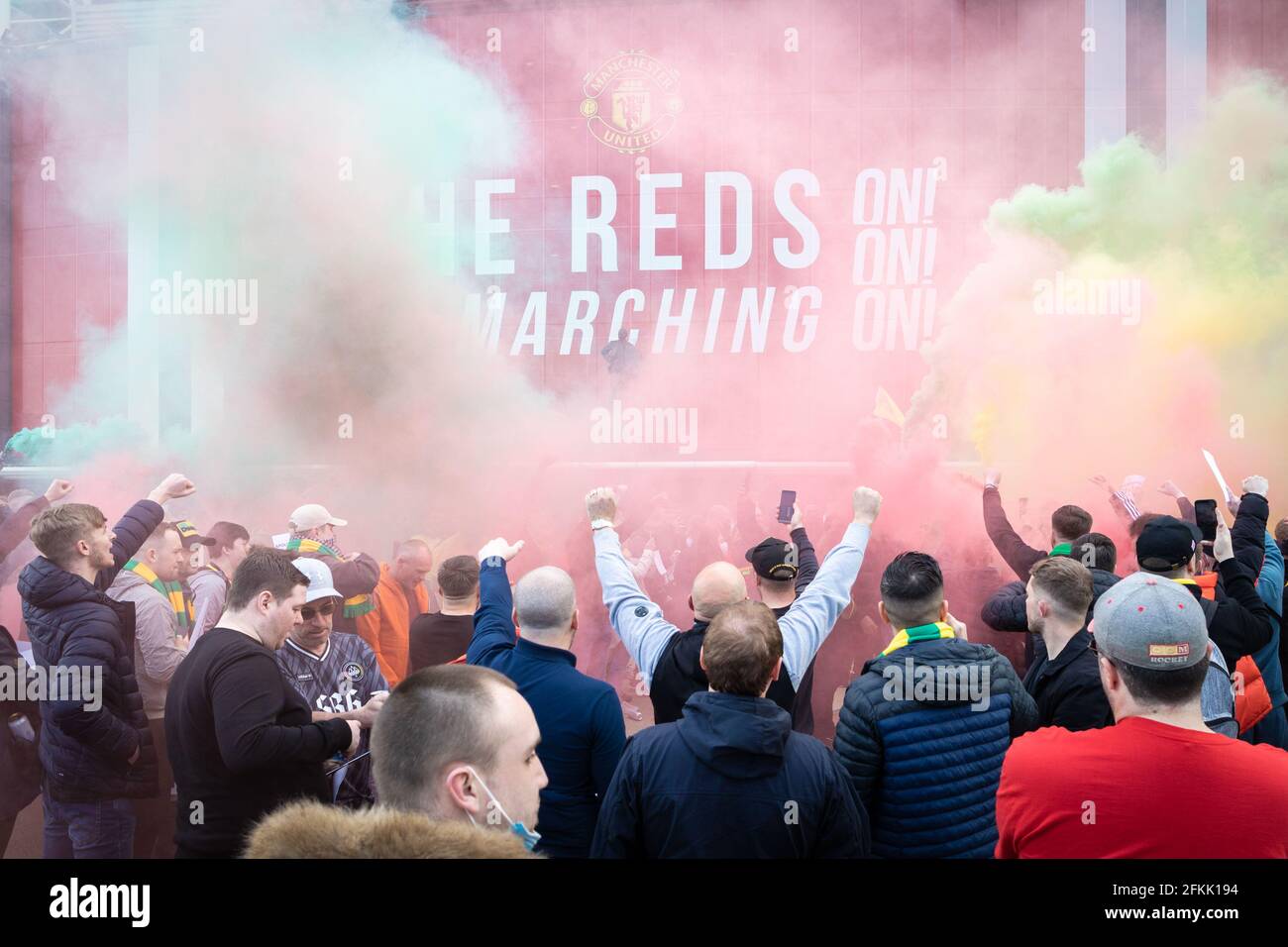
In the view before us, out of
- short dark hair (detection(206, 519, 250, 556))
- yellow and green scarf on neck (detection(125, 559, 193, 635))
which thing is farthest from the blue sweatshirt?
short dark hair (detection(206, 519, 250, 556))

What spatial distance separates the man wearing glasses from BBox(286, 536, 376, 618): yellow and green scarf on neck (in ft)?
3.47

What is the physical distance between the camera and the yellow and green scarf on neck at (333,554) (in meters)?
4.11

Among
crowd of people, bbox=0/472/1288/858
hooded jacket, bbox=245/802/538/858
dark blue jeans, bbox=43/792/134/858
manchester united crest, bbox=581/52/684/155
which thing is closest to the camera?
hooded jacket, bbox=245/802/538/858

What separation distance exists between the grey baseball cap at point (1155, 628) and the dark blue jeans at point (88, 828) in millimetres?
3188

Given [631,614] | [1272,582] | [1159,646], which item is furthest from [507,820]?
[1272,582]

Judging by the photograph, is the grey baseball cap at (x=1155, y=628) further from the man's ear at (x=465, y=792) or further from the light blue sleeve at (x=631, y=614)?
the light blue sleeve at (x=631, y=614)

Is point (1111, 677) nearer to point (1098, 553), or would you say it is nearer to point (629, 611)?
point (629, 611)

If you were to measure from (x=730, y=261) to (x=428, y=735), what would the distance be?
5392 mm

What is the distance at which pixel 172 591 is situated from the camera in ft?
14.0

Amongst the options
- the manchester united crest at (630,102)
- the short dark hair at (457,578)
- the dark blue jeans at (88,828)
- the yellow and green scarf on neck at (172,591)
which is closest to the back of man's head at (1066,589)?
the short dark hair at (457,578)

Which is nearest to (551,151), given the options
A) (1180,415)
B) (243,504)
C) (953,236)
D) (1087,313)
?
(953,236)

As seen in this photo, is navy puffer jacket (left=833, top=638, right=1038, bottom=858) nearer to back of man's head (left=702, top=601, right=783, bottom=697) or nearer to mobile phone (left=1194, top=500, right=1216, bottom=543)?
back of man's head (left=702, top=601, right=783, bottom=697)

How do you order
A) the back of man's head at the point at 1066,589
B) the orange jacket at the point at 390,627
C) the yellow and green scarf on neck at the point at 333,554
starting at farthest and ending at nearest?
the orange jacket at the point at 390,627 < the yellow and green scarf on neck at the point at 333,554 < the back of man's head at the point at 1066,589

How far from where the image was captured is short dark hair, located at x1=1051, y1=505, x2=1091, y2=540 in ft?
11.8
